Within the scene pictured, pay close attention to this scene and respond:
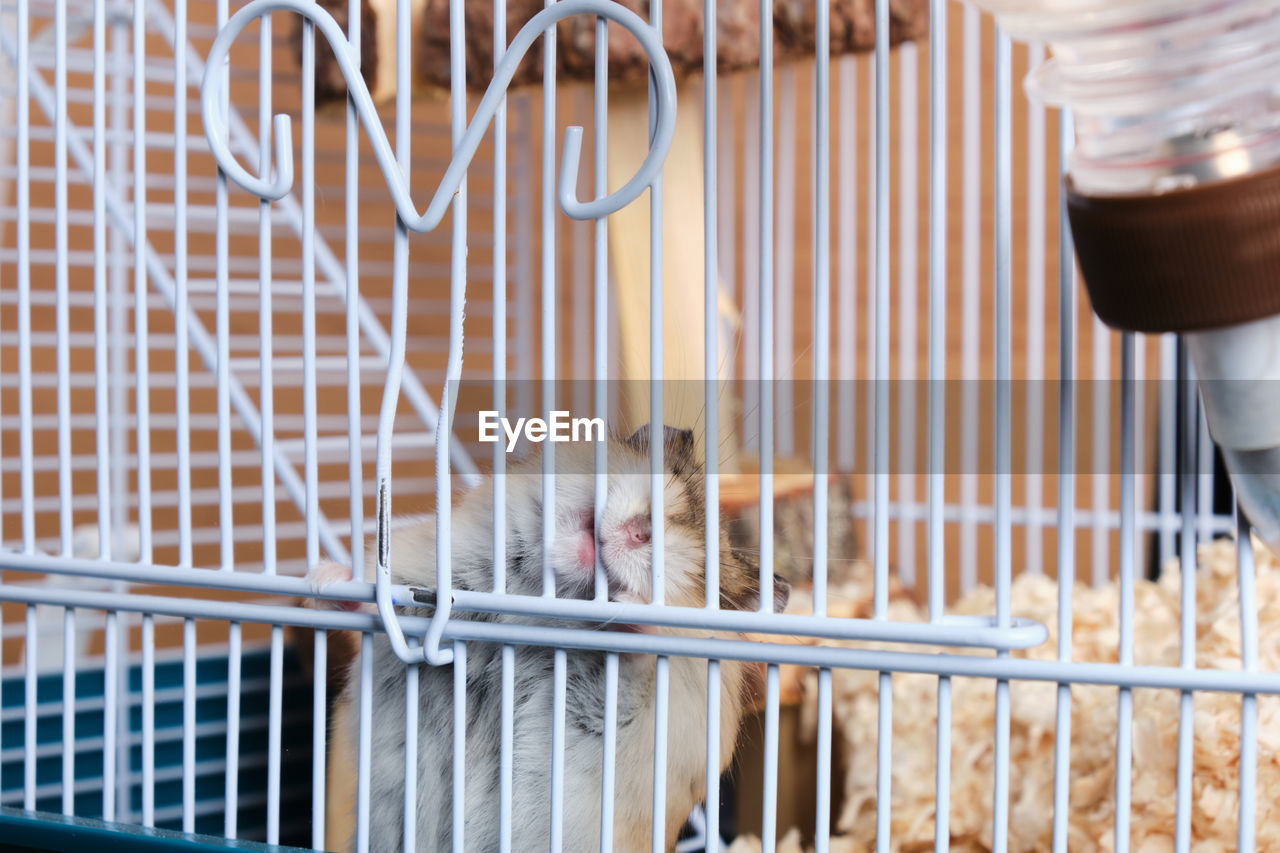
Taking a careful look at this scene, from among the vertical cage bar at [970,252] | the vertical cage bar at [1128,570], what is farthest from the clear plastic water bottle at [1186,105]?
the vertical cage bar at [970,252]

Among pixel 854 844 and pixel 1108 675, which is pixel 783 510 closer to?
pixel 854 844

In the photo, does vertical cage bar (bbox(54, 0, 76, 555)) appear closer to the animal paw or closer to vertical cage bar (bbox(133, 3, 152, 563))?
vertical cage bar (bbox(133, 3, 152, 563))

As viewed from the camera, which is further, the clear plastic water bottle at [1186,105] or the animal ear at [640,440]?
the animal ear at [640,440]

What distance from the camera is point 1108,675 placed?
0.41 m

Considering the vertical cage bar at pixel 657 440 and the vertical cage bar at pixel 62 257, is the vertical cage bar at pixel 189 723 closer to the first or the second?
the vertical cage bar at pixel 62 257

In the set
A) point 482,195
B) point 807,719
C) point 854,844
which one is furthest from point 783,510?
point 482,195

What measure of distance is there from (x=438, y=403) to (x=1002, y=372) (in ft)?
3.34

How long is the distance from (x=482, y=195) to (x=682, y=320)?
1.06m

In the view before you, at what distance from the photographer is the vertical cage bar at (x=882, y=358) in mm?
418

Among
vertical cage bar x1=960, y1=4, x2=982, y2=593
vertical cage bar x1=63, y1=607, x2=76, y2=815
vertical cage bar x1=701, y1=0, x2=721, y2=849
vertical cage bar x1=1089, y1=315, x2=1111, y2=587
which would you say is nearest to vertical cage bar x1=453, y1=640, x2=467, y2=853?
vertical cage bar x1=701, y1=0, x2=721, y2=849

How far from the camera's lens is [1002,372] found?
16.5 inches

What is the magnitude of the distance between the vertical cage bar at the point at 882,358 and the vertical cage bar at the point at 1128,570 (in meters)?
0.09

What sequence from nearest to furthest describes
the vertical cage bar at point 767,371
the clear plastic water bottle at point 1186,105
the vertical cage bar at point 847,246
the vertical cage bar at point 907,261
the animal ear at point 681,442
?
the clear plastic water bottle at point 1186,105, the vertical cage bar at point 767,371, the animal ear at point 681,442, the vertical cage bar at point 907,261, the vertical cage bar at point 847,246

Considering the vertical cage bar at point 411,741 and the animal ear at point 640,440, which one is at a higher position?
the animal ear at point 640,440
